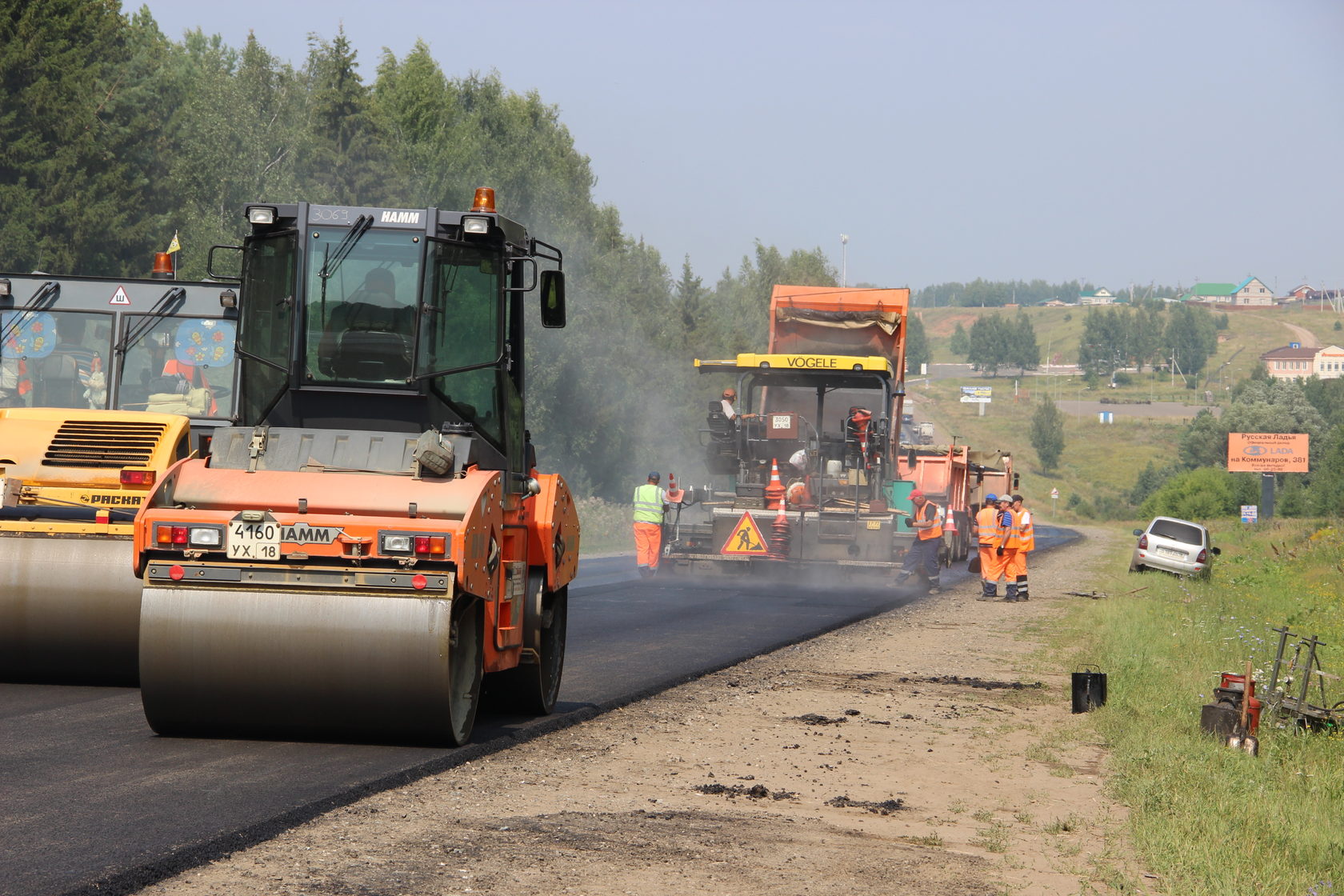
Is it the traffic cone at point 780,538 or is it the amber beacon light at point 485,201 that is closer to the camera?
the amber beacon light at point 485,201

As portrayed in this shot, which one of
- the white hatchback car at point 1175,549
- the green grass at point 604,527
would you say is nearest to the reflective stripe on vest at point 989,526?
the white hatchback car at point 1175,549

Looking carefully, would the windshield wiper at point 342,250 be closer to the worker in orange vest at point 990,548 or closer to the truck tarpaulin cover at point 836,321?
the worker in orange vest at point 990,548

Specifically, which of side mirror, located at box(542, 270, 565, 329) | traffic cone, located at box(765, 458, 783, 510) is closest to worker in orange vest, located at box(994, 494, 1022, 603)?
traffic cone, located at box(765, 458, 783, 510)

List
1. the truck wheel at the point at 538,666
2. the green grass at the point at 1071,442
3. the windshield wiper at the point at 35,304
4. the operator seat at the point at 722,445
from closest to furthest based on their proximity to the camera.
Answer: the truck wheel at the point at 538,666 < the windshield wiper at the point at 35,304 < the operator seat at the point at 722,445 < the green grass at the point at 1071,442

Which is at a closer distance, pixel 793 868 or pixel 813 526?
pixel 793 868

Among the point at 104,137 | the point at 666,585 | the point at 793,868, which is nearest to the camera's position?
the point at 793,868

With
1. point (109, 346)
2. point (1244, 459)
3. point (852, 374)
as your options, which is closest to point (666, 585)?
point (852, 374)

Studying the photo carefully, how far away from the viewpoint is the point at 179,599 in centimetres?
686

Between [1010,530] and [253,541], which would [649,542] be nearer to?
[1010,530]

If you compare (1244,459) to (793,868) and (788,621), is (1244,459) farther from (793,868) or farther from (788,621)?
(793,868)

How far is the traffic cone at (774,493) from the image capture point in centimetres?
2112

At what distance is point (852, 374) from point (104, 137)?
75.5 ft

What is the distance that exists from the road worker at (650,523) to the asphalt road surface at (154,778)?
367 inches

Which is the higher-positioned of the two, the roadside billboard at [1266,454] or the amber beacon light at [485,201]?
the roadside billboard at [1266,454]
